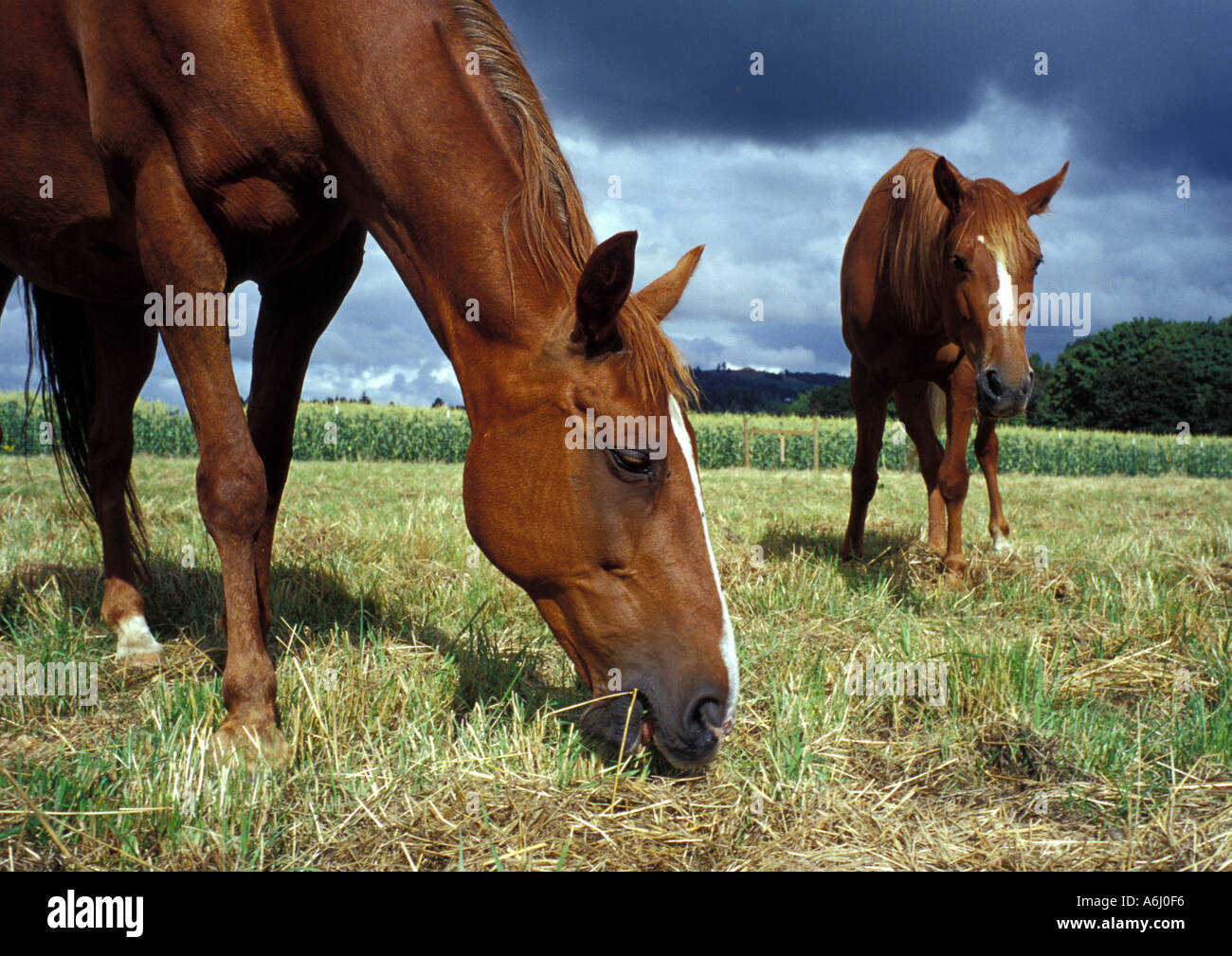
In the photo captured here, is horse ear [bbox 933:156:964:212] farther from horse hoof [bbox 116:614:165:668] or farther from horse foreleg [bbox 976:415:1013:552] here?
horse hoof [bbox 116:614:165:668]

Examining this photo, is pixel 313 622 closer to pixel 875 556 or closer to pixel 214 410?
pixel 214 410

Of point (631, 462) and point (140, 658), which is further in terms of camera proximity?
point (140, 658)

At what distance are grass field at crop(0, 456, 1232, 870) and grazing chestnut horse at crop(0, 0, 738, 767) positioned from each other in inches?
9.2

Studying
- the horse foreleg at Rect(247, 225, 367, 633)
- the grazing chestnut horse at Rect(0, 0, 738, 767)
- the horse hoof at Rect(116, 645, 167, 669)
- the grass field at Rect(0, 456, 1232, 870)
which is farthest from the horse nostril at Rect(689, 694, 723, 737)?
the horse hoof at Rect(116, 645, 167, 669)

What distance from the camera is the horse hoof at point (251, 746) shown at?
2.04 metres

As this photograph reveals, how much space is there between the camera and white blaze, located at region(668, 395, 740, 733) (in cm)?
178

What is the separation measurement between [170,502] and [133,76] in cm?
675

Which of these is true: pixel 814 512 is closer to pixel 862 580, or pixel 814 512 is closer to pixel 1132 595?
pixel 862 580

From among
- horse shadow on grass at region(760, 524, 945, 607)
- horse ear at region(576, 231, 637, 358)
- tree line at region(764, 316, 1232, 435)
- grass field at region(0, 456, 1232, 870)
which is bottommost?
grass field at region(0, 456, 1232, 870)

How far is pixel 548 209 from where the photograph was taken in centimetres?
207

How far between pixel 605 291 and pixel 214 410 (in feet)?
4.17

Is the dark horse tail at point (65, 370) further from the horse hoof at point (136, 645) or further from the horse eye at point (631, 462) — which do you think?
the horse eye at point (631, 462)

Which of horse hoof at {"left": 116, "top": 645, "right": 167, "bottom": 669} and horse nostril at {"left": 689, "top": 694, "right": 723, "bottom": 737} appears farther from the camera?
horse hoof at {"left": 116, "top": 645, "right": 167, "bottom": 669}

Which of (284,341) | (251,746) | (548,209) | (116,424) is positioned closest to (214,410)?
(284,341)
